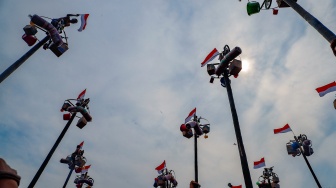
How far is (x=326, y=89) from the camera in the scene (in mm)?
10336

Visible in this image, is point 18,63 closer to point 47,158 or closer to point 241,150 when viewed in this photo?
point 47,158

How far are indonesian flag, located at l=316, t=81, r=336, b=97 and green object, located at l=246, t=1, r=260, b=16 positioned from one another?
5.80 metres

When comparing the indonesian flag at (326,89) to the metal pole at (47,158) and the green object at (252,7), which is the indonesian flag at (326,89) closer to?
the green object at (252,7)

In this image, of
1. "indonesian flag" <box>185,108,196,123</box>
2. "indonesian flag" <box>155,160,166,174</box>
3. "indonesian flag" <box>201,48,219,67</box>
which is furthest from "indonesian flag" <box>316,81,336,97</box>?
"indonesian flag" <box>155,160,166,174</box>

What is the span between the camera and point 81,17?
10727mm

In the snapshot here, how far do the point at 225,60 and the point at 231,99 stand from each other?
1.63 metres

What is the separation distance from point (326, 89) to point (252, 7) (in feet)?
20.3

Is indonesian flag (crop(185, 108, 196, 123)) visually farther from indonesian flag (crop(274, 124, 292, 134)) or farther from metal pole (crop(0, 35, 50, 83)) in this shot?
metal pole (crop(0, 35, 50, 83))

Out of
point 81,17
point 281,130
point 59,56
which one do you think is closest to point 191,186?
point 59,56

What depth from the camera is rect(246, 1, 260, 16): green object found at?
7602mm

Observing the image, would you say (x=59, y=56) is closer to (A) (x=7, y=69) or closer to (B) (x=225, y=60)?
(A) (x=7, y=69)

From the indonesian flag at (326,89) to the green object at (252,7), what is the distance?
5.80 metres

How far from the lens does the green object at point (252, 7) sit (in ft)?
24.9

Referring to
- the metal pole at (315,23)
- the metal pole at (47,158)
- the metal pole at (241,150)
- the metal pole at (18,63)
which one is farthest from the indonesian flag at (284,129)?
the metal pole at (18,63)
